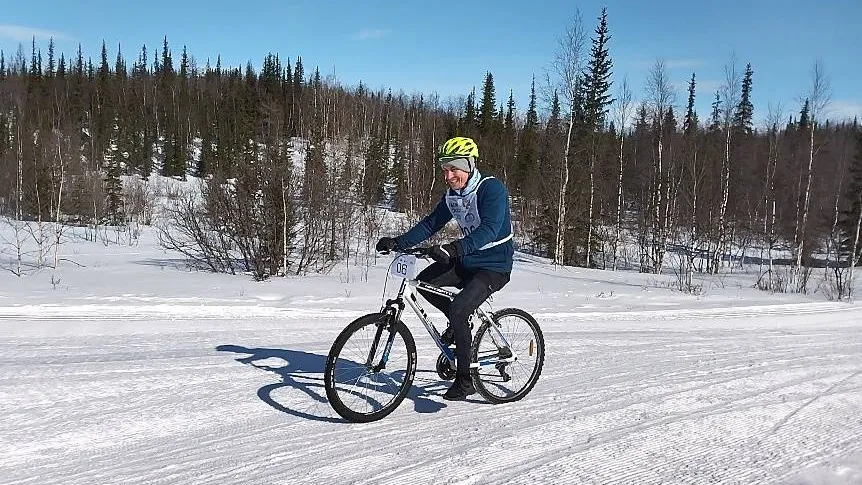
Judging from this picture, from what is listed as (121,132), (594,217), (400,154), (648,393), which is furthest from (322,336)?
(121,132)

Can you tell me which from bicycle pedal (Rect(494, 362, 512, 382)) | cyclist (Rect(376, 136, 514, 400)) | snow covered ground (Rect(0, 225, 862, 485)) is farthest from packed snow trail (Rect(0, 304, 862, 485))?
cyclist (Rect(376, 136, 514, 400))

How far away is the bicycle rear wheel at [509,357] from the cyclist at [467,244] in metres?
0.27

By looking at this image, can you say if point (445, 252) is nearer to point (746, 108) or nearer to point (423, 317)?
point (423, 317)

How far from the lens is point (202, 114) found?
72062mm

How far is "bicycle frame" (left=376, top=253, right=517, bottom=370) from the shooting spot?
455 centimetres

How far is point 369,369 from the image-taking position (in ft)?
15.1

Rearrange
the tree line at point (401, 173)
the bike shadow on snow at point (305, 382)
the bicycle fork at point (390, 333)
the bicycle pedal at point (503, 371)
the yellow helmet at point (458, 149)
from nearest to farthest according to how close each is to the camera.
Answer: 1. the bicycle fork at point (390, 333)
2. the bike shadow on snow at point (305, 382)
3. the yellow helmet at point (458, 149)
4. the bicycle pedal at point (503, 371)
5. the tree line at point (401, 173)

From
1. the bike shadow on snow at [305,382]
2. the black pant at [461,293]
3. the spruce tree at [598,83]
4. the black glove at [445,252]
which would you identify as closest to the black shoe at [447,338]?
the black pant at [461,293]

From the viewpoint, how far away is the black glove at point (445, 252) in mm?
4395

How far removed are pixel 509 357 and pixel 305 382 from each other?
1.83 meters

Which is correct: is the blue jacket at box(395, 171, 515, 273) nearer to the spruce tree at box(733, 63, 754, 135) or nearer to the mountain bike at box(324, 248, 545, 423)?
the mountain bike at box(324, 248, 545, 423)

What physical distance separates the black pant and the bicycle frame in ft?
0.25

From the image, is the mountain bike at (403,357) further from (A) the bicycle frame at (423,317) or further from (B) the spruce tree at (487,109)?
(B) the spruce tree at (487,109)

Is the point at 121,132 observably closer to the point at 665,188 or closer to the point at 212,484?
the point at 665,188
